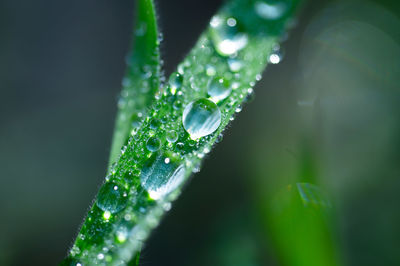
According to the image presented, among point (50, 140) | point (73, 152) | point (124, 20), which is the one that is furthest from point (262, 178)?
point (124, 20)

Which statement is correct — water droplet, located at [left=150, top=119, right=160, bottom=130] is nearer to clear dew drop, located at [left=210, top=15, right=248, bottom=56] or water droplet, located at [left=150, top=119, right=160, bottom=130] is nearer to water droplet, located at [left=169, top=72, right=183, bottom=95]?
water droplet, located at [left=169, top=72, right=183, bottom=95]

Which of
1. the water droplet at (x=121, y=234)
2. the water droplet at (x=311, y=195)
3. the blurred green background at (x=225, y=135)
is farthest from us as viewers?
the blurred green background at (x=225, y=135)

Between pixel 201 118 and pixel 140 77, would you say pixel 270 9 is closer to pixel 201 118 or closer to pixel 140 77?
pixel 201 118

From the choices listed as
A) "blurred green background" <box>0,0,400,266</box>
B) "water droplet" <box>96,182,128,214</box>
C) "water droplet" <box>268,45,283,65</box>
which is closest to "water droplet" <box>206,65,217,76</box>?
"water droplet" <box>268,45,283,65</box>

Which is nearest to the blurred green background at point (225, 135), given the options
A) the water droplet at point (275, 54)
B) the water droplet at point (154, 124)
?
the water droplet at point (275, 54)

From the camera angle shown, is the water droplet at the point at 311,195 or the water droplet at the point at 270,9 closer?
the water droplet at the point at 270,9

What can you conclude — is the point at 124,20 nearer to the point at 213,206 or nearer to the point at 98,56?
the point at 98,56

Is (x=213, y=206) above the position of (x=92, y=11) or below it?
below

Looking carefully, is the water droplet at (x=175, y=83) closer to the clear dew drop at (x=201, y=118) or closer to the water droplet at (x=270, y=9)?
the clear dew drop at (x=201, y=118)
